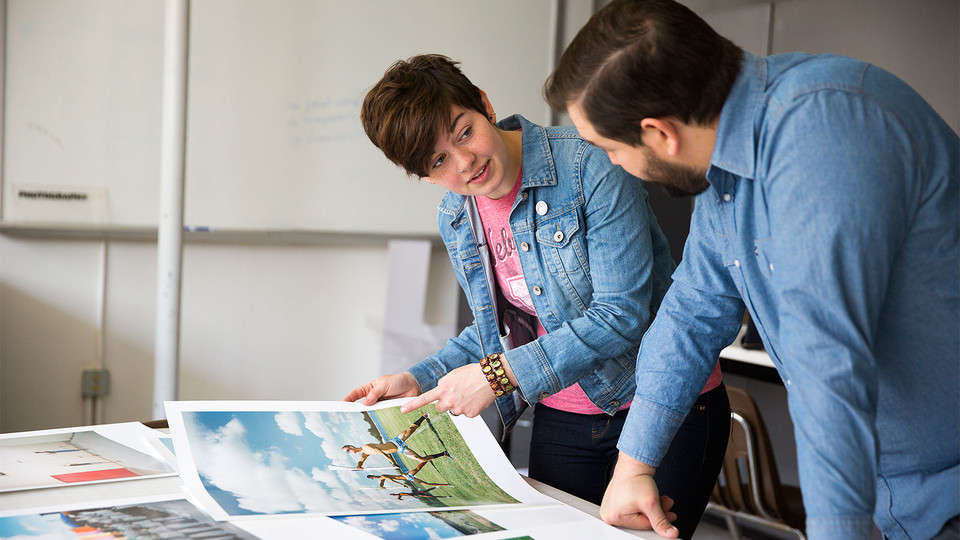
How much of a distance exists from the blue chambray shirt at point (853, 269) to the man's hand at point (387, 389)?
0.59m

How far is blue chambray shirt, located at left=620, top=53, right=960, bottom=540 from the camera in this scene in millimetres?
649

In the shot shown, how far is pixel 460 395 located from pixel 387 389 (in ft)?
0.48

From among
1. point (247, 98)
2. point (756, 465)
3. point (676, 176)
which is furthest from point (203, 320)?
point (676, 176)

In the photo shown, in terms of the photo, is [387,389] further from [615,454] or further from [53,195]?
[53,195]

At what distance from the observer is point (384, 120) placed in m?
1.17

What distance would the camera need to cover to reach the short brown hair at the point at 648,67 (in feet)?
2.45

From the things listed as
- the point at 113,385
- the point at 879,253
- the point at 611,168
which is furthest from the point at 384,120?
the point at 113,385

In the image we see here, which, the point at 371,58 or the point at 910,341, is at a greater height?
the point at 371,58

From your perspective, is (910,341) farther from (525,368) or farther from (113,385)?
(113,385)

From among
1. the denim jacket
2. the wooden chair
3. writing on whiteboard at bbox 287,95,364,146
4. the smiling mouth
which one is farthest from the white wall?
the smiling mouth

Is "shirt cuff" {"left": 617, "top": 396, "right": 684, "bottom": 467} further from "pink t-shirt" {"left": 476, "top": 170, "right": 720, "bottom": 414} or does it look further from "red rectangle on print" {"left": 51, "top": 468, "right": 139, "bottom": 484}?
"red rectangle on print" {"left": 51, "top": 468, "right": 139, "bottom": 484}

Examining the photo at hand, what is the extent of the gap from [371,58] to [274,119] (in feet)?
1.69

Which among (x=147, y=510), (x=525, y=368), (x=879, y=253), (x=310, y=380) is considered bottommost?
(x=310, y=380)

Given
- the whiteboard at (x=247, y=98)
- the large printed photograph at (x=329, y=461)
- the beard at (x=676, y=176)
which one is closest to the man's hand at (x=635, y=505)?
the large printed photograph at (x=329, y=461)
